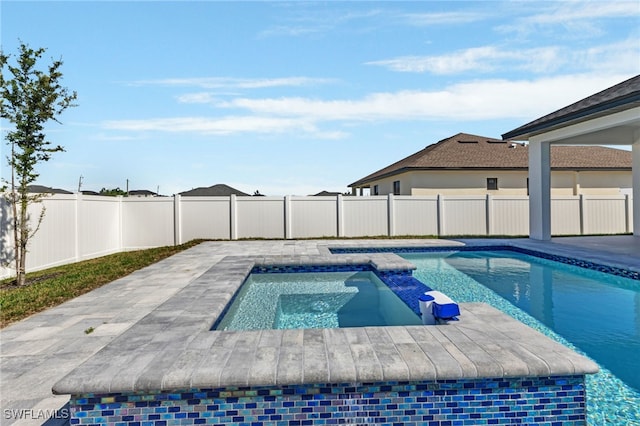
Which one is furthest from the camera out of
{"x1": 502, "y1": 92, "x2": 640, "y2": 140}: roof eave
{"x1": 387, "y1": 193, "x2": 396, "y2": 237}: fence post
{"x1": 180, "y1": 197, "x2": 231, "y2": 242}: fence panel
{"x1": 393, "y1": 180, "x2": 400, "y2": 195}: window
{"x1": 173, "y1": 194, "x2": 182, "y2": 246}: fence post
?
{"x1": 393, "y1": 180, "x2": 400, "y2": 195}: window

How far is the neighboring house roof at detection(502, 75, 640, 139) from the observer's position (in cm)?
804

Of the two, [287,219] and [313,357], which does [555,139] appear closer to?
[287,219]

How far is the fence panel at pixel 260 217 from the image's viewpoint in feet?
45.3

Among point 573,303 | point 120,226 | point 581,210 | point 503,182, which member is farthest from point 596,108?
point 120,226

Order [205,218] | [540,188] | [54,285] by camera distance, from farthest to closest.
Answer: [205,218] → [540,188] → [54,285]

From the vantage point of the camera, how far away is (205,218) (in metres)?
13.7

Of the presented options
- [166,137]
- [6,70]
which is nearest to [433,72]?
[6,70]

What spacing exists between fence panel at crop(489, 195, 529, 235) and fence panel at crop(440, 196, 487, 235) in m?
0.49

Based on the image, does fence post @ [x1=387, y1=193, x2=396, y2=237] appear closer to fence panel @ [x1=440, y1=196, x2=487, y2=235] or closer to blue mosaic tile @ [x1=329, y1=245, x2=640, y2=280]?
fence panel @ [x1=440, y1=196, x2=487, y2=235]

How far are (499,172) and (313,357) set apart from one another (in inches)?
698

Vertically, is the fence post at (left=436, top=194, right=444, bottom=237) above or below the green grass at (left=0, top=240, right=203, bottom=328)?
above

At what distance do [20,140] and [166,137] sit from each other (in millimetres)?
12149

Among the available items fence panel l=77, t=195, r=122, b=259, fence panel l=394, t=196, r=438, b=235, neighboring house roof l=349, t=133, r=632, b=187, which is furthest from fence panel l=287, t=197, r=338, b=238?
fence panel l=77, t=195, r=122, b=259

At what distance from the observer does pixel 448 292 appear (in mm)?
6605
